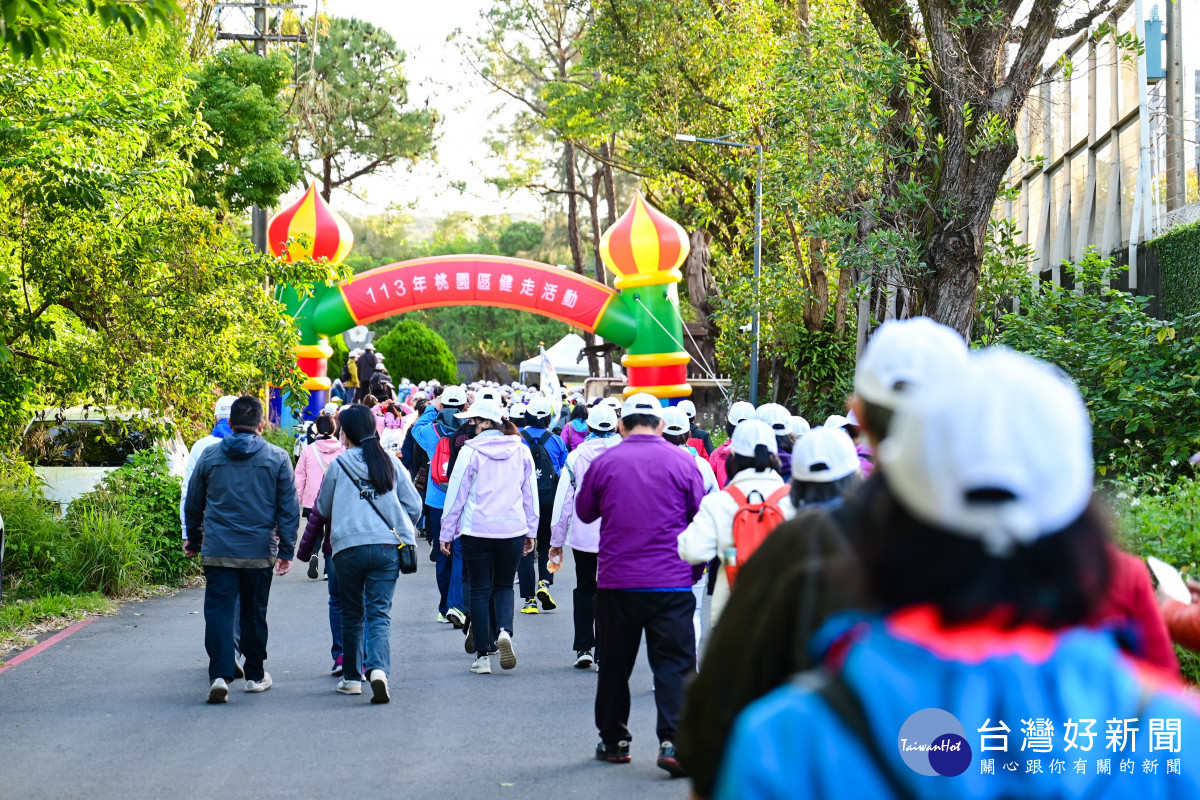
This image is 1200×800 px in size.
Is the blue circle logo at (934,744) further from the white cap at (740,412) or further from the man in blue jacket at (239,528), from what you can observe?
the white cap at (740,412)

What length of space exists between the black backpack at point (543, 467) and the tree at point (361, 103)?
2854 centimetres

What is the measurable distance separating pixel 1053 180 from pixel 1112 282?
5578 millimetres

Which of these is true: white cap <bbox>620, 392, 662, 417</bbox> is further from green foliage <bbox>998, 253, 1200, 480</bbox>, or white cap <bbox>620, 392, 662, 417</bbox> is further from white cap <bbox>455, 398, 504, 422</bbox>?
green foliage <bbox>998, 253, 1200, 480</bbox>

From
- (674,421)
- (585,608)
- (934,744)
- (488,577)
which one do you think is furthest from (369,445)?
(934,744)

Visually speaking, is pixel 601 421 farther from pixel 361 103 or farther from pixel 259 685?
pixel 361 103

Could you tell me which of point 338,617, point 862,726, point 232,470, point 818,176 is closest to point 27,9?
point 232,470

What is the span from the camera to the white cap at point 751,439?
19.3 ft

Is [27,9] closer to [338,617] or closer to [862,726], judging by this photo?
[338,617]

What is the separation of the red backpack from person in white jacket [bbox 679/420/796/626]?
0.04 meters

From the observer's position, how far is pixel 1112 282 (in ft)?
58.1

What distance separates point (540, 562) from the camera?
12.3m

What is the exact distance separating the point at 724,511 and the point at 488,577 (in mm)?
3390

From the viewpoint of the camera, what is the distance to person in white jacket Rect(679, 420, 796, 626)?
5375 millimetres

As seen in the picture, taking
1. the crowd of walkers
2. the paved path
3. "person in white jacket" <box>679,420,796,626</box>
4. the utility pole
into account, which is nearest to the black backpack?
the paved path
